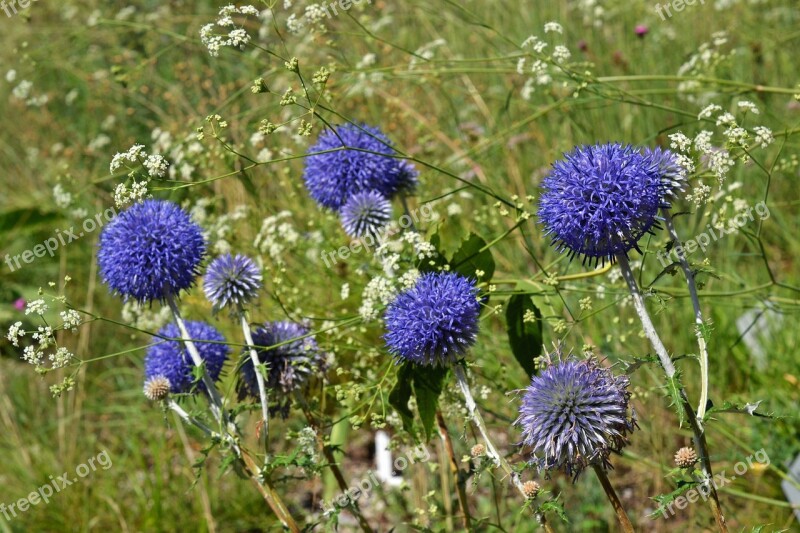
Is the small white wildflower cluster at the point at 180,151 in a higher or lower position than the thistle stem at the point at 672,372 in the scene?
higher

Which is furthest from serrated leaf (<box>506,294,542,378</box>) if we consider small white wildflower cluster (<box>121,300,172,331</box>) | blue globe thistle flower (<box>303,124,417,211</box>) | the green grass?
small white wildflower cluster (<box>121,300,172,331</box>)

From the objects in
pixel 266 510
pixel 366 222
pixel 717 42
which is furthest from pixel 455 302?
pixel 266 510

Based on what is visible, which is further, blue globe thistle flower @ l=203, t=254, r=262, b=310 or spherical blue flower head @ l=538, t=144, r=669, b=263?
blue globe thistle flower @ l=203, t=254, r=262, b=310

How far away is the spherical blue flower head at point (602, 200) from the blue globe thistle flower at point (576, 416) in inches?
13.3

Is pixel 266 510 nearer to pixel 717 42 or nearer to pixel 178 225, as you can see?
pixel 178 225

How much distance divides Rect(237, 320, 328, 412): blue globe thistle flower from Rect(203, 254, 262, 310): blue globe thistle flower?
5.7 inches

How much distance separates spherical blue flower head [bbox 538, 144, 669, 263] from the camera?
2.25m

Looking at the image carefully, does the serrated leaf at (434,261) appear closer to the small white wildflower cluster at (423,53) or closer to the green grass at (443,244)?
the green grass at (443,244)

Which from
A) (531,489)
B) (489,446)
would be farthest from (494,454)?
(531,489)

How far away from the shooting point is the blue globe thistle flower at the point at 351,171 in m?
3.43

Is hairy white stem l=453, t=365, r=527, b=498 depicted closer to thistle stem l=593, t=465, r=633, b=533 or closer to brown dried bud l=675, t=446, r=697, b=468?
thistle stem l=593, t=465, r=633, b=533

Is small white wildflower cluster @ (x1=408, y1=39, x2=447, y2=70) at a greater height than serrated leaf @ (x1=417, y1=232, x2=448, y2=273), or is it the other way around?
small white wildflower cluster @ (x1=408, y1=39, x2=447, y2=70)

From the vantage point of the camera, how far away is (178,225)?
3049mm

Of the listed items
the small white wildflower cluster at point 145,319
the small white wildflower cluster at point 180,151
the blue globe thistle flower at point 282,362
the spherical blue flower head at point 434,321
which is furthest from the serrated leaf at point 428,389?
the small white wildflower cluster at point 180,151
